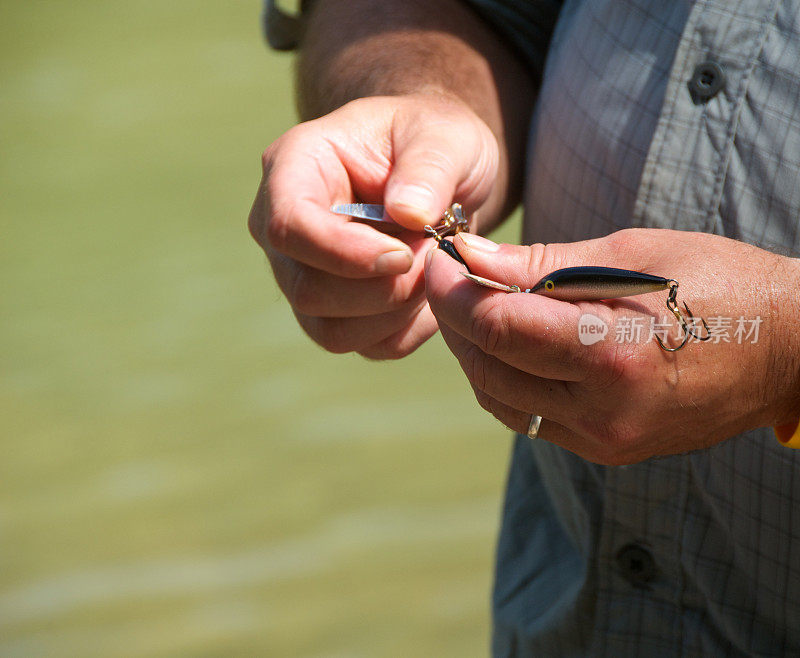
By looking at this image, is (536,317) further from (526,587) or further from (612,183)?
(526,587)

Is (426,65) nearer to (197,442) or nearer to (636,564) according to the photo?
(636,564)

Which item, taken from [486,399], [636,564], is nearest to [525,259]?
[486,399]

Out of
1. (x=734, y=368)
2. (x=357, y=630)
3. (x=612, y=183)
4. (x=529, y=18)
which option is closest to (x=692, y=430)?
(x=734, y=368)

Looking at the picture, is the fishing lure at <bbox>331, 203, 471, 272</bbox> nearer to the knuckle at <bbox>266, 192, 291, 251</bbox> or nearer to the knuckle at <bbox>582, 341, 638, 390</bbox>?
the knuckle at <bbox>266, 192, 291, 251</bbox>

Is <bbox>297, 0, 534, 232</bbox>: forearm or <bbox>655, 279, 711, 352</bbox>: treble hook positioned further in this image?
<bbox>297, 0, 534, 232</bbox>: forearm

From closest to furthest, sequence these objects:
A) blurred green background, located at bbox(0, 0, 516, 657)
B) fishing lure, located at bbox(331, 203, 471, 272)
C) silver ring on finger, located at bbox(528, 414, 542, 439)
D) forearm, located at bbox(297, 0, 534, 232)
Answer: silver ring on finger, located at bbox(528, 414, 542, 439) → fishing lure, located at bbox(331, 203, 471, 272) → forearm, located at bbox(297, 0, 534, 232) → blurred green background, located at bbox(0, 0, 516, 657)

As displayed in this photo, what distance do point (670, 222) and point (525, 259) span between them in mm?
217

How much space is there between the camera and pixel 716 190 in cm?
85

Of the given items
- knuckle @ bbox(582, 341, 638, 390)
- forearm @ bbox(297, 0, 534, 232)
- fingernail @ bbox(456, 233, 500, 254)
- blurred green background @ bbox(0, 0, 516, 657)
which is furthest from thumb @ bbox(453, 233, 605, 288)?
blurred green background @ bbox(0, 0, 516, 657)

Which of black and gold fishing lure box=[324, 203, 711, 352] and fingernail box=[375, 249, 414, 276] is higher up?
fingernail box=[375, 249, 414, 276]

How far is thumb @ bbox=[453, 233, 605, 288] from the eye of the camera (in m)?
0.75

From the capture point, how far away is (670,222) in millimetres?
877

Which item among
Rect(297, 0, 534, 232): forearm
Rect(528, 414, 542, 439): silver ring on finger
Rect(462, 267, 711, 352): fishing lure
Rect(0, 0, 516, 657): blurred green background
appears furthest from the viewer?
Rect(0, 0, 516, 657): blurred green background

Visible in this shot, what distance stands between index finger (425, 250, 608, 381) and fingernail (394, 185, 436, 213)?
0.16 m
